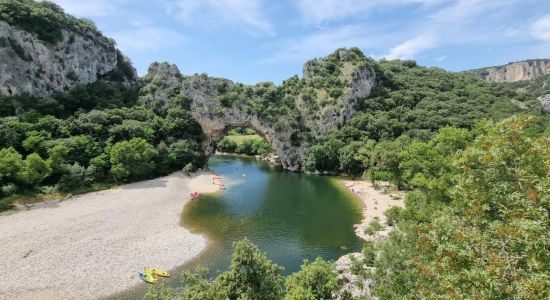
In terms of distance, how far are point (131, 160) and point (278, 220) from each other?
30291 mm

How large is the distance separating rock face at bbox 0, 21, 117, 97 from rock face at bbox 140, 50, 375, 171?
13.4 m

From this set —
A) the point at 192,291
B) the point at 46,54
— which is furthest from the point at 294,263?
the point at 46,54

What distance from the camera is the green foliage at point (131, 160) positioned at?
6025cm

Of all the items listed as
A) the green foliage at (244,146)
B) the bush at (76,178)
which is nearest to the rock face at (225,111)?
the green foliage at (244,146)

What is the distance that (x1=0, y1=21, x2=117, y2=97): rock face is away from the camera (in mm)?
68275

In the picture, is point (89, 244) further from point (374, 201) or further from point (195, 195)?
point (374, 201)

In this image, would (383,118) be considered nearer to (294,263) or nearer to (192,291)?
(294,263)

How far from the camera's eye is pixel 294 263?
3356cm

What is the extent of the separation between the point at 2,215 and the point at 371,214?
4580 cm

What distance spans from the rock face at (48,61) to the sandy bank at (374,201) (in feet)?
216

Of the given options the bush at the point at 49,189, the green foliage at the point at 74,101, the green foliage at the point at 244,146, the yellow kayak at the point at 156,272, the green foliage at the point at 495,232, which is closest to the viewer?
the green foliage at the point at 495,232

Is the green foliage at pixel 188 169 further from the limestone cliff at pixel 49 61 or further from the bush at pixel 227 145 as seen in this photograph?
the bush at pixel 227 145

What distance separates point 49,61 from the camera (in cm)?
7662

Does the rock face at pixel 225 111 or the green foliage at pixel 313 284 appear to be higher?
the rock face at pixel 225 111
